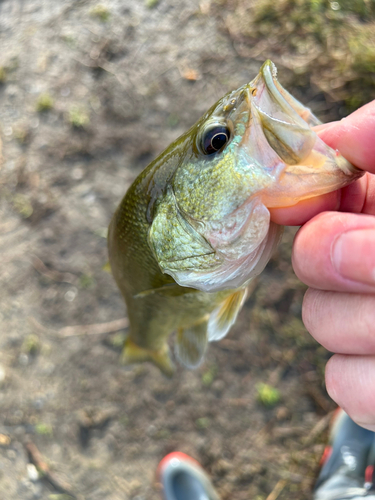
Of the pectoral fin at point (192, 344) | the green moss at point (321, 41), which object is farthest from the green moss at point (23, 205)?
the green moss at point (321, 41)

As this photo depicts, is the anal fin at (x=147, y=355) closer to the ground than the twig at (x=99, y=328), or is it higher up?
Result: higher up

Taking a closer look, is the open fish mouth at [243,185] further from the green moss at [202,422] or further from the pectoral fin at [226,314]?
the green moss at [202,422]

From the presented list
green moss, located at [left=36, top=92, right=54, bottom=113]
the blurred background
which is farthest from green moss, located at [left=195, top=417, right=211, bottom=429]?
green moss, located at [left=36, top=92, right=54, bottom=113]

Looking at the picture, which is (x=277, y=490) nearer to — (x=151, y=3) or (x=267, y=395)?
(x=267, y=395)

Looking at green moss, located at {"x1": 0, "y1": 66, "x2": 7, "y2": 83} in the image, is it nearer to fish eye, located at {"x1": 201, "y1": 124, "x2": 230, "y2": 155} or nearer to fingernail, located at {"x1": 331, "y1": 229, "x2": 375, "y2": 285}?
fish eye, located at {"x1": 201, "y1": 124, "x2": 230, "y2": 155}

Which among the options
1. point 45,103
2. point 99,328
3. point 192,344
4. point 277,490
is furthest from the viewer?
point 45,103

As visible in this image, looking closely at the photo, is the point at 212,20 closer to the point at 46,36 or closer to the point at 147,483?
the point at 46,36

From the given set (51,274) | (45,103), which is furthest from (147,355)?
(45,103)
